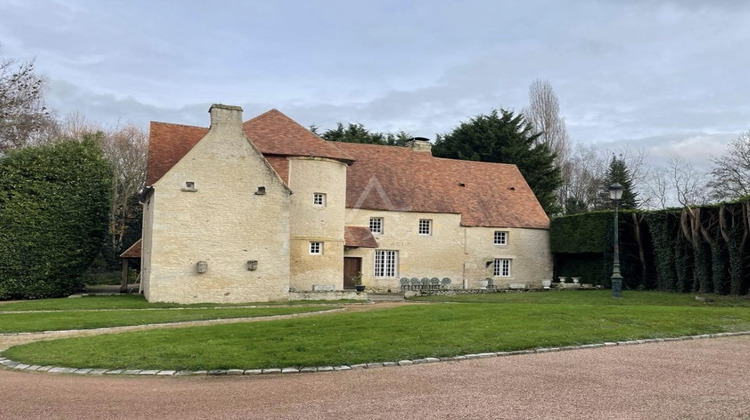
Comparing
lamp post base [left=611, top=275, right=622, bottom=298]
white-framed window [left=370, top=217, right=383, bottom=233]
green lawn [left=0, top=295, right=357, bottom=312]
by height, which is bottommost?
green lawn [left=0, top=295, right=357, bottom=312]

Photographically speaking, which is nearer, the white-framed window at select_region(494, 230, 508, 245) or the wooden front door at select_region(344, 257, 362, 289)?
the wooden front door at select_region(344, 257, 362, 289)

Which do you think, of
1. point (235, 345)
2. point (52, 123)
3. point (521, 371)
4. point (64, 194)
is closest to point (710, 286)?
point (521, 371)

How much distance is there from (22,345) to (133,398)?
6307mm

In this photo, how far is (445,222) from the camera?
32.3 meters

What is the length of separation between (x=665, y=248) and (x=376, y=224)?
1469 cm

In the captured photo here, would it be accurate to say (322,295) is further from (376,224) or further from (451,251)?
(451,251)

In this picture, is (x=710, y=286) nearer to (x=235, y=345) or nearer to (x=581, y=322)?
(x=581, y=322)

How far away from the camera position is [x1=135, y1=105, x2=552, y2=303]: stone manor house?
73.3ft

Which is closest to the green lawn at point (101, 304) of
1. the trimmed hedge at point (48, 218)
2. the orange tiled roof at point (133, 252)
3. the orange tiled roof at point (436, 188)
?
the trimmed hedge at point (48, 218)

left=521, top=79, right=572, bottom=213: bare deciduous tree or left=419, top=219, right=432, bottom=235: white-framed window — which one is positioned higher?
left=521, top=79, right=572, bottom=213: bare deciduous tree

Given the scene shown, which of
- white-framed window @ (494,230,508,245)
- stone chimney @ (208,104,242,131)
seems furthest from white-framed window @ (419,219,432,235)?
stone chimney @ (208,104,242,131)

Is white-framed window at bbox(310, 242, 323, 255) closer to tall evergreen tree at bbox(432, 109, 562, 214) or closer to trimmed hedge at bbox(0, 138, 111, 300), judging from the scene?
trimmed hedge at bbox(0, 138, 111, 300)

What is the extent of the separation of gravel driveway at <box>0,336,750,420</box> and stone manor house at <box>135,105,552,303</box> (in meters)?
12.5

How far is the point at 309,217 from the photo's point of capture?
25922mm
